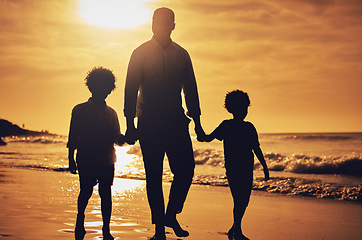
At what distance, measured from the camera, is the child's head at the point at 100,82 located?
5234 mm

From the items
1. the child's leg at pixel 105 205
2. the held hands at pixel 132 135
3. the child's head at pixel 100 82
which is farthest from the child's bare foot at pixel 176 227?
the child's head at pixel 100 82

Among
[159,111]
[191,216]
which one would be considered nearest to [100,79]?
[159,111]

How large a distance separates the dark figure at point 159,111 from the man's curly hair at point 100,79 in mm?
612

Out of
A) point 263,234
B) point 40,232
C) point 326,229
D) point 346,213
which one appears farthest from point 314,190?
point 40,232

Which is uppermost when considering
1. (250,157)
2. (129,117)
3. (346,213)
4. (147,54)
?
(147,54)

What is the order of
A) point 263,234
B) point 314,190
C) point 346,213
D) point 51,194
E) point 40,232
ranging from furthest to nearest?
point 314,190
point 51,194
point 346,213
point 263,234
point 40,232

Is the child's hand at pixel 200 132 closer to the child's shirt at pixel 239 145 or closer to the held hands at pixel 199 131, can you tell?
the held hands at pixel 199 131

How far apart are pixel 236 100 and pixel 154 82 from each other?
53.7 inches

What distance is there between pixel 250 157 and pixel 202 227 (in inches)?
61.9

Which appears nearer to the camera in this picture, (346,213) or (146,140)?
(146,140)

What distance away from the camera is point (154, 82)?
184 inches

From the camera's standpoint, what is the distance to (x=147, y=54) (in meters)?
4.72

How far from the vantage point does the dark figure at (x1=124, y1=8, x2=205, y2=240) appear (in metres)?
4.66

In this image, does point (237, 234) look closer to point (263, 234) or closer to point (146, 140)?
point (263, 234)
